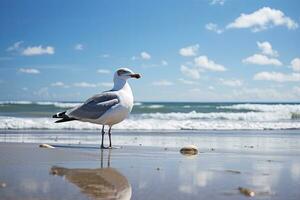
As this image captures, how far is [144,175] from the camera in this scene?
14.0 ft

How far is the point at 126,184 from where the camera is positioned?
147 inches

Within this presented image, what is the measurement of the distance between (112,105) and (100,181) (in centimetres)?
352

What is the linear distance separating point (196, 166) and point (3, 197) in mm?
2371

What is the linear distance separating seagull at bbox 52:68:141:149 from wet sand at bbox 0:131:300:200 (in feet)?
3.34

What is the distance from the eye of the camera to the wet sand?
11.1ft

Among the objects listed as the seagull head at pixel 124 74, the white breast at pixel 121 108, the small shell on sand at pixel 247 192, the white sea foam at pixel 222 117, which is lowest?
the small shell on sand at pixel 247 192

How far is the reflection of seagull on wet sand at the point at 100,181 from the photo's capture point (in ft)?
10.7

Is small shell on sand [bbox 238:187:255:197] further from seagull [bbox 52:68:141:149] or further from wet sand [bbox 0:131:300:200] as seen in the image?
seagull [bbox 52:68:141:149]

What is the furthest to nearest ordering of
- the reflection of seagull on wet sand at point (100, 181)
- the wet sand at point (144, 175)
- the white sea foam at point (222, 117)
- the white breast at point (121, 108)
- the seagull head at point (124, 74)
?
the white sea foam at point (222, 117) < the seagull head at point (124, 74) < the white breast at point (121, 108) < the wet sand at point (144, 175) < the reflection of seagull on wet sand at point (100, 181)

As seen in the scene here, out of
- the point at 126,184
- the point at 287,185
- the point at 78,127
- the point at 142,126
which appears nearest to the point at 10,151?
the point at 126,184

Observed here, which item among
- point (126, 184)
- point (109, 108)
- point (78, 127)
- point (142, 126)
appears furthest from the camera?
point (142, 126)

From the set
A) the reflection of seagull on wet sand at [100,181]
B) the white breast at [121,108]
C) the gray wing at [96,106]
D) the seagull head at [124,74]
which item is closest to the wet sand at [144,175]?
the reflection of seagull on wet sand at [100,181]

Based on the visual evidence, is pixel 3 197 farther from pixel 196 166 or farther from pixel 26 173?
pixel 196 166

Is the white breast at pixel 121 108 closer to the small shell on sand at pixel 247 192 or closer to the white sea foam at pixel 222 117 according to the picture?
the small shell on sand at pixel 247 192
